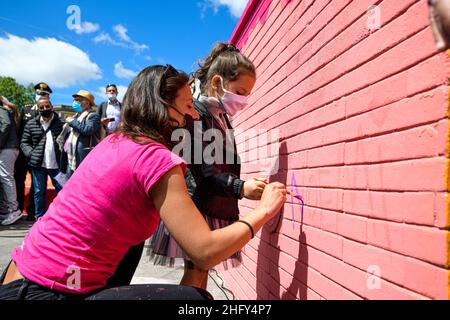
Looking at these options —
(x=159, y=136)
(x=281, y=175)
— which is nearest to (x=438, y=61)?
(x=159, y=136)

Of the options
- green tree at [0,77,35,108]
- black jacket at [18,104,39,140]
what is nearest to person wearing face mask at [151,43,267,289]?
black jacket at [18,104,39,140]

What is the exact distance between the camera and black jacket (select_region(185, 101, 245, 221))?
2225 millimetres

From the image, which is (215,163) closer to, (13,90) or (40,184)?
(40,184)

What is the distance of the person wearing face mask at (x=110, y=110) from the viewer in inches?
249

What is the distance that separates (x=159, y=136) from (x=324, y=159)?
0.82 m

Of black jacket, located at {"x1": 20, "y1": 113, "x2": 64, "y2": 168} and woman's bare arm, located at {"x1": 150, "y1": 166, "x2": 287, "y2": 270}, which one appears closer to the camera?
woman's bare arm, located at {"x1": 150, "y1": 166, "x2": 287, "y2": 270}

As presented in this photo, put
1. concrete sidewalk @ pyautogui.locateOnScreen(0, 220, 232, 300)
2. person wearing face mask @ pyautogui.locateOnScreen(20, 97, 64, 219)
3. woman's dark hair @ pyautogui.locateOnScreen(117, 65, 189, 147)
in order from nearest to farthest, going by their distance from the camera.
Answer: woman's dark hair @ pyautogui.locateOnScreen(117, 65, 189, 147) → concrete sidewalk @ pyautogui.locateOnScreen(0, 220, 232, 300) → person wearing face mask @ pyautogui.locateOnScreen(20, 97, 64, 219)

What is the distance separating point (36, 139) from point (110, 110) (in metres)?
1.30

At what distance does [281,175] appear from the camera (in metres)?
2.56

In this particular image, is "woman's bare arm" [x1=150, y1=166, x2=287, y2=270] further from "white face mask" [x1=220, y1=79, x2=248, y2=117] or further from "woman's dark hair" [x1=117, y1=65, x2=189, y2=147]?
"white face mask" [x1=220, y1=79, x2=248, y2=117]

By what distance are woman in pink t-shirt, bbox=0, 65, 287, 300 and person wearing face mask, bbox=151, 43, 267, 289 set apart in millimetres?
716

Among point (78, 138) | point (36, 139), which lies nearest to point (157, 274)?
point (78, 138)

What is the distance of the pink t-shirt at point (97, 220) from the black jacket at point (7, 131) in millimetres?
5138

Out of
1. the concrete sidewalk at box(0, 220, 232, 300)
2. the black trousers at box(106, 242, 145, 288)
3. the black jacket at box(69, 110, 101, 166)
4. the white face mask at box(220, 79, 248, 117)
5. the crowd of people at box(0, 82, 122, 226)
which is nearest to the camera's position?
the black trousers at box(106, 242, 145, 288)
